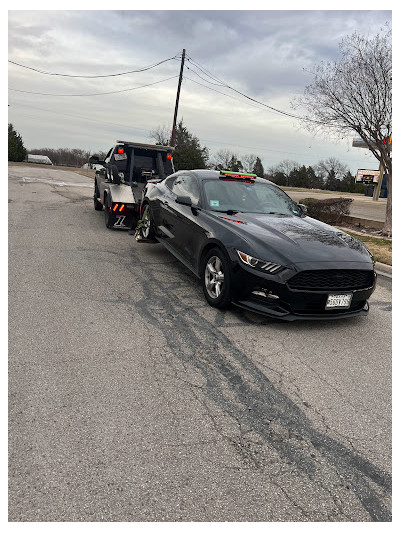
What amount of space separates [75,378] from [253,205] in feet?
12.0

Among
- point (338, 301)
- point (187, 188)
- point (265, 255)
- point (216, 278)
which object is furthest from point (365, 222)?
point (265, 255)

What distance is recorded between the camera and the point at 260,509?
7.07ft

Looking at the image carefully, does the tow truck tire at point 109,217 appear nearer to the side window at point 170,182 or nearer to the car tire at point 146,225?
the car tire at point 146,225

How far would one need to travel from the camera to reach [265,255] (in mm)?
4488

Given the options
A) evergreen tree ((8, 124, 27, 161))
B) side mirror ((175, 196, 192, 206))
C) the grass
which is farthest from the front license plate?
evergreen tree ((8, 124, 27, 161))

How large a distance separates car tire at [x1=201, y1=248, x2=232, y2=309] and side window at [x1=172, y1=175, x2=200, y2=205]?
1.13 meters

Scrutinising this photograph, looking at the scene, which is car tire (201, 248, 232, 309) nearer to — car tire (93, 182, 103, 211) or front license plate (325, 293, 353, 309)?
front license plate (325, 293, 353, 309)

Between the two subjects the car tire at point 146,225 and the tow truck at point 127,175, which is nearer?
the car tire at point 146,225

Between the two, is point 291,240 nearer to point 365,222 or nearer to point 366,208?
point 365,222

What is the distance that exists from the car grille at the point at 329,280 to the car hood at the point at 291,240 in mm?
147

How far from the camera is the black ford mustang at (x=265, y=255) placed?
4398 mm

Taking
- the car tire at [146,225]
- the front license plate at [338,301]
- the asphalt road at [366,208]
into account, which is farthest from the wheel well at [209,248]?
the asphalt road at [366,208]
